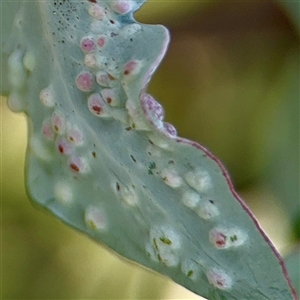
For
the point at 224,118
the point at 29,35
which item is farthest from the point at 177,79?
the point at 29,35

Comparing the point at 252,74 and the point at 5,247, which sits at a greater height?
the point at 252,74

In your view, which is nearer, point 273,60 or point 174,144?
point 174,144

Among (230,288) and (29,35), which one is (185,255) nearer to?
(230,288)

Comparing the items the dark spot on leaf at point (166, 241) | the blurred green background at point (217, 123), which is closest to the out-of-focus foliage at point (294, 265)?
the blurred green background at point (217, 123)

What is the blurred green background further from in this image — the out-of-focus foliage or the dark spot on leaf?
the dark spot on leaf

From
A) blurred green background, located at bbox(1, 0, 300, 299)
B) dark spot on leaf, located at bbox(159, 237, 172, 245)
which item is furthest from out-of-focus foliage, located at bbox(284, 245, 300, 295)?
dark spot on leaf, located at bbox(159, 237, 172, 245)

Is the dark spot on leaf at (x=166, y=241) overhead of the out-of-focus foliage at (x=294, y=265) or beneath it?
overhead

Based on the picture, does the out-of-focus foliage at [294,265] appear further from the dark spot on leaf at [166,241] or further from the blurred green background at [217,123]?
the dark spot on leaf at [166,241]

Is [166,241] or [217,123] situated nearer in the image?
[166,241]
